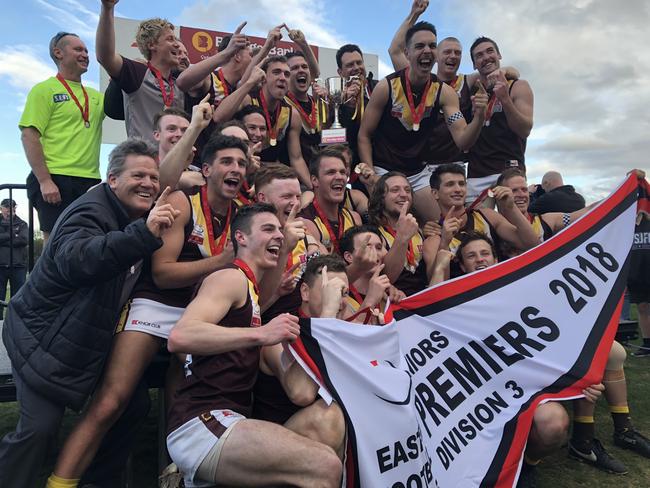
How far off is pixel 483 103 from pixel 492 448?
341 centimetres

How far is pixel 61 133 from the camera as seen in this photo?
16.0ft

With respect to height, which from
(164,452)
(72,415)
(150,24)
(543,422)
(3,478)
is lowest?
(72,415)

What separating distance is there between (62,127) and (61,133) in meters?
0.06

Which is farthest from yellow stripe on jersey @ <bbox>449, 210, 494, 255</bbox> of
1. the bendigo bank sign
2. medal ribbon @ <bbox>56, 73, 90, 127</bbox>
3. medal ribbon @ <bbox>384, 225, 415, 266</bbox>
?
the bendigo bank sign

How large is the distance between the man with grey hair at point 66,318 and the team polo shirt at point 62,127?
2.11m

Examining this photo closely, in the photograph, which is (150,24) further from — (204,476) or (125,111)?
(204,476)

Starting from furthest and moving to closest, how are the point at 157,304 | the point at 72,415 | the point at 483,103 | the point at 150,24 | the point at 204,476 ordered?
the point at 72,415, the point at 483,103, the point at 150,24, the point at 157,304, the point at 204,476

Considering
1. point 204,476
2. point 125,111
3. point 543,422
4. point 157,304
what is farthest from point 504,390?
point 125,111

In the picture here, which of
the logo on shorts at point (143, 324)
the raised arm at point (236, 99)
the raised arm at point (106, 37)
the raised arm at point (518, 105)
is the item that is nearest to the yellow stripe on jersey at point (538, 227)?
the raised arm at point (518, 105)

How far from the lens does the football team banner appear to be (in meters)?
2.76

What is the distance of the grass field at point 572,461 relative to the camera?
12.3ft

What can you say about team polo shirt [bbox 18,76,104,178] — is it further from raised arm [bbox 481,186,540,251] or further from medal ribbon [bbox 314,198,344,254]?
raised arm [bbox 481,186,540,251]

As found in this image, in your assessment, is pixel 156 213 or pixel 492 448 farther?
pixel 492 448

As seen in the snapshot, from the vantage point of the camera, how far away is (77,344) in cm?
282
